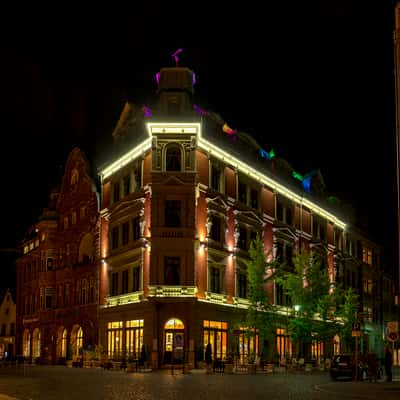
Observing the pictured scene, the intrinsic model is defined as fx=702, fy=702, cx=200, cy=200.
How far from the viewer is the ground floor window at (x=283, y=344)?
5822 centimetres

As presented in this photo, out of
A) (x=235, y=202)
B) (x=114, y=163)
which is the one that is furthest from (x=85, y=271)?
(x=235, y=202)

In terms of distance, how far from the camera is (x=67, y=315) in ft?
208

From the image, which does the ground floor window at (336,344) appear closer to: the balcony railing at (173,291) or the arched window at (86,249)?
the arched window at (86,249)

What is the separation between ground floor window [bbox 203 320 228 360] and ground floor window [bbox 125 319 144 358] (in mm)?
4513

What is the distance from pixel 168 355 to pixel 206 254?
7.26 meters

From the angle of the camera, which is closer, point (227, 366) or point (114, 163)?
point (227, 366)

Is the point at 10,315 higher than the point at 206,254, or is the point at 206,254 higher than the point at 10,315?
the point at 206,254

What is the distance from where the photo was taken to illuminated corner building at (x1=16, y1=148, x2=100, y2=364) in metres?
59.5

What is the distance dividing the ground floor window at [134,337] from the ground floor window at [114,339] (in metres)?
1.23

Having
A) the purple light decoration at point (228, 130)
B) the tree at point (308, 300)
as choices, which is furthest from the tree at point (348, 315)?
the purple light decoration at point (228, 130)

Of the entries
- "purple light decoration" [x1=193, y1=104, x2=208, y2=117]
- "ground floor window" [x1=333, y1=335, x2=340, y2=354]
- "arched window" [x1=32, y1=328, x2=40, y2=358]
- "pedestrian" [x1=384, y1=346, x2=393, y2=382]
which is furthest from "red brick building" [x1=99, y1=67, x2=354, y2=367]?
"arched window" [x1=32, y1=328, x2=40, y2=358]

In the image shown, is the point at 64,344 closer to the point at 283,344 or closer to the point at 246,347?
the point at 246,347

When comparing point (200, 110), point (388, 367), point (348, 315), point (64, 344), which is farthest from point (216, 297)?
point (64, 344)

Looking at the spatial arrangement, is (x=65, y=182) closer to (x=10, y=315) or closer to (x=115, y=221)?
(x=115, y=221)
